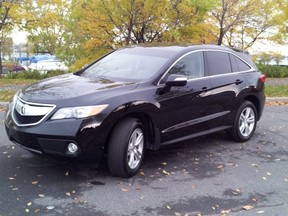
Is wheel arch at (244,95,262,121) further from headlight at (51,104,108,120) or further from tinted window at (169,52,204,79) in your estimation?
headlight at (51,104,108,120)

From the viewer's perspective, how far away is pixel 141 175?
16.0ft

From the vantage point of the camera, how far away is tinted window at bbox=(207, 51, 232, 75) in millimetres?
6004

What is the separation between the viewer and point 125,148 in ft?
14.9

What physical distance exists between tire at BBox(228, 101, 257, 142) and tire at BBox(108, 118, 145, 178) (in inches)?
85.3

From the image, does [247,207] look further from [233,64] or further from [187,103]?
[233,64]

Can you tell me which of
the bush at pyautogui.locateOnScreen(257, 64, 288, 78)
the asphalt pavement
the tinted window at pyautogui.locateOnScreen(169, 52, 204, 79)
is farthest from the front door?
the bush at pyautogui.locateOnScreen(257, 64, 288, 78)

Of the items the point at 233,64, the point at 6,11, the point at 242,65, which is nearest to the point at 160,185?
the point at 233,64

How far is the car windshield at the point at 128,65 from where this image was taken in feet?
17.3

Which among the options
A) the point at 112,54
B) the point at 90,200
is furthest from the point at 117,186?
the point at 112,54

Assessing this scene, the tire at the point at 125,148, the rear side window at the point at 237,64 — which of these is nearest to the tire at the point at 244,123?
the rear side window at the point at 237,64

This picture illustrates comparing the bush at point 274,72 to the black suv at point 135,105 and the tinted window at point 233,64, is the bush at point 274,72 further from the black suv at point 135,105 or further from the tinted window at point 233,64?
the tinted window at point 233,64

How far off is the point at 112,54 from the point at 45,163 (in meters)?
1.97

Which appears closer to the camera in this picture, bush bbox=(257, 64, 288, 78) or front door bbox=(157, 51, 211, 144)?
front door bbox=(157, 51, 211, 144)

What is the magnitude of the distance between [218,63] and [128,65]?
4.84 feet
